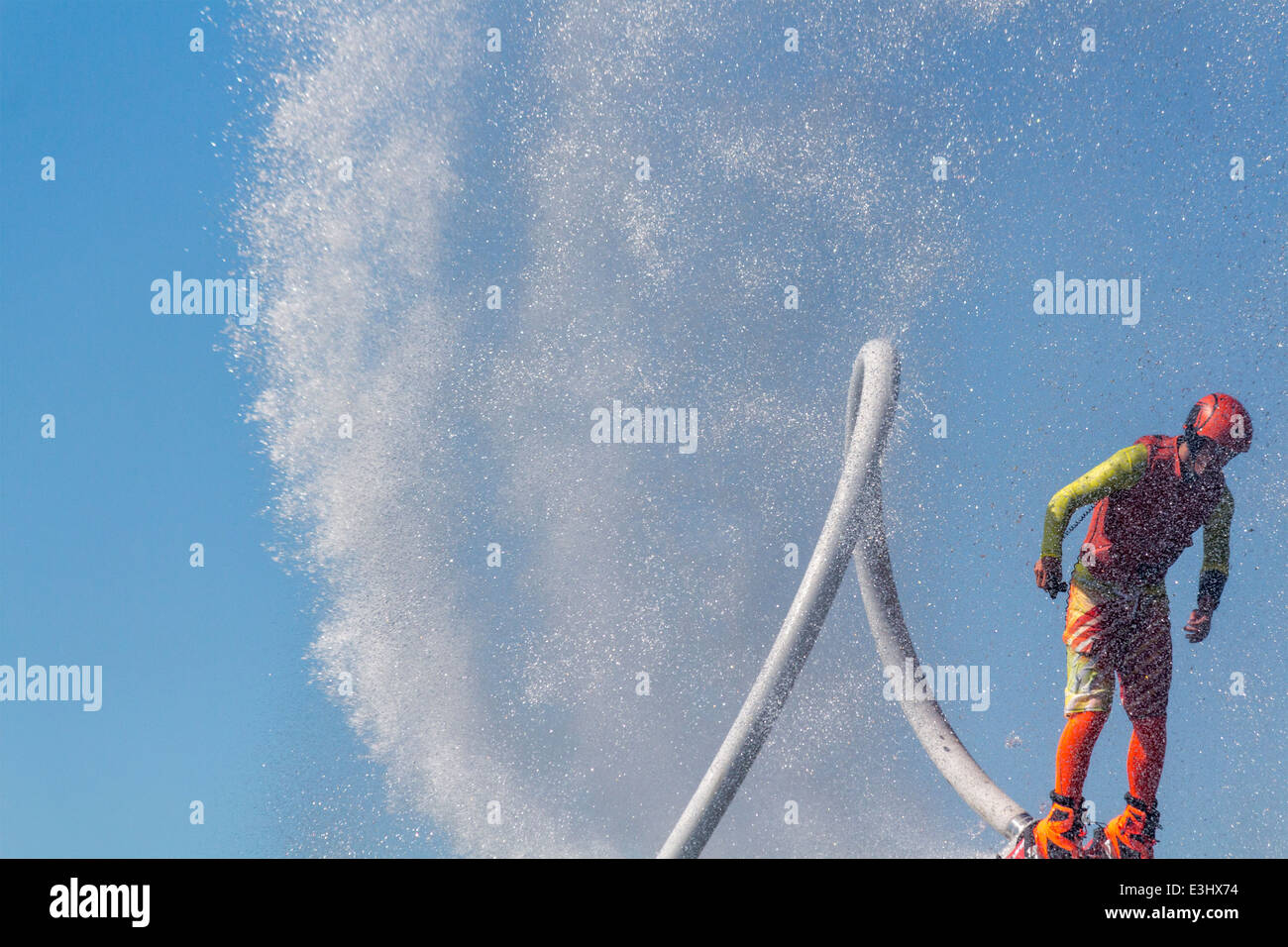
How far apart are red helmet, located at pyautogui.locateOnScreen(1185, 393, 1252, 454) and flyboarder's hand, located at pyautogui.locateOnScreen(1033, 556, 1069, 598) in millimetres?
1365

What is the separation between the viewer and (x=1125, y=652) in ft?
23.1

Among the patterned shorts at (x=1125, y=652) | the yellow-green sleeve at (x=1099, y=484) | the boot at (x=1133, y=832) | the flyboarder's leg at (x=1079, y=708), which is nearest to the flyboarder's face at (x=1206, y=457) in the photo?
the yellow-green sleeve at (x=1099, y=484)

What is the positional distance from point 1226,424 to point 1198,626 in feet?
5.28

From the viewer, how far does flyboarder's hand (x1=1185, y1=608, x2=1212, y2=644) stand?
6973 mm

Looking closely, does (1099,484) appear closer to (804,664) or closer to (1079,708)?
(1079,708)

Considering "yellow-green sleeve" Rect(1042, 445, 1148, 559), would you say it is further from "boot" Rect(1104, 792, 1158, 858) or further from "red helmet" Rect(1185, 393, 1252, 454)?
"boot" Rect(1104, 792, 1158, 858)

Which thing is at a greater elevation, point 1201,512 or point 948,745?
point 1201,512

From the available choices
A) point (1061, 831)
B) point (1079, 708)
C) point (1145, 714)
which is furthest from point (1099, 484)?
point (1061, 831)

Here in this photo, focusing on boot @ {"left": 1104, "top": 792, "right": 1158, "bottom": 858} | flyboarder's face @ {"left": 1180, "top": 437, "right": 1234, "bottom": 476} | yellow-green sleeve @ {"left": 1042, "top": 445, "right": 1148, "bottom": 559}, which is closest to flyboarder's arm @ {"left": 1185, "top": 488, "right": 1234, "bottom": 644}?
flyboarder's face @ {"left": 1180, "top": 437, "right": 1234, "bottom": 476}

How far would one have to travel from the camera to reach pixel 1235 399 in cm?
655
